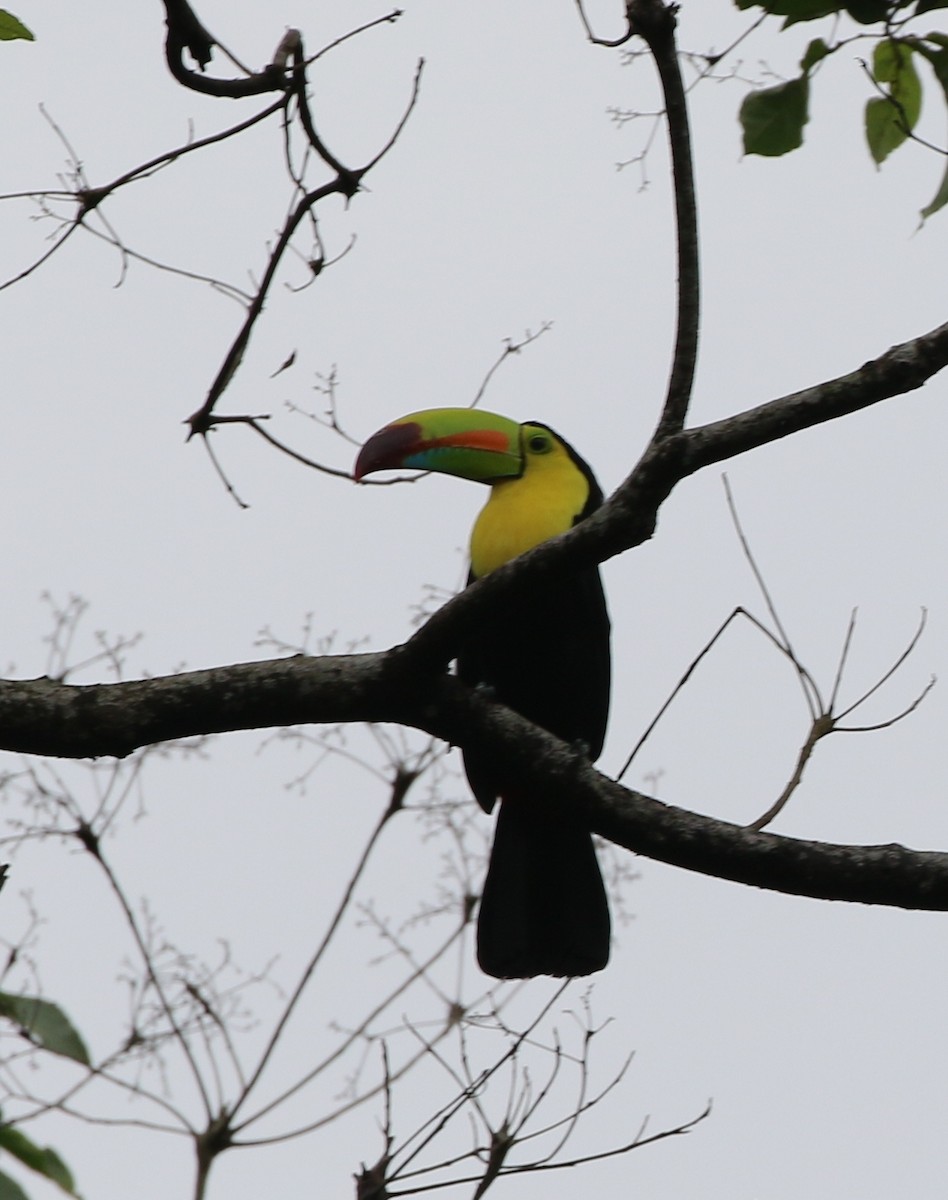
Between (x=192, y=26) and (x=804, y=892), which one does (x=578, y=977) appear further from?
(x=192, y=26)

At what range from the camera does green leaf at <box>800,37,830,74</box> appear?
3.11 meters

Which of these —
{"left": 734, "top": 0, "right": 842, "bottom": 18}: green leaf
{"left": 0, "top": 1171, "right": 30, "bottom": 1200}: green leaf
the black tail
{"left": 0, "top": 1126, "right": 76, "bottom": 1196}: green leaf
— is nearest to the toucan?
the black tail

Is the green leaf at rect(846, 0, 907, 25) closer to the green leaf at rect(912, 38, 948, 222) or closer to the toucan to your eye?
the green leaf at rect(912, 38, 948, 222)

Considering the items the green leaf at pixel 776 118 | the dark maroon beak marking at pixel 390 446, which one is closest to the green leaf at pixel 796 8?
the green leaf at pixel 776 118

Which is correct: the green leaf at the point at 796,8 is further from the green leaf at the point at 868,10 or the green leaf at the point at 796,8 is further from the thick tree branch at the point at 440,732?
the thick tree branch at the point at 440,732

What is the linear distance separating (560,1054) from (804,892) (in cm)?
131

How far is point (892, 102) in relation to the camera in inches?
125

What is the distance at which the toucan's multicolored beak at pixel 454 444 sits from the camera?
214 inches

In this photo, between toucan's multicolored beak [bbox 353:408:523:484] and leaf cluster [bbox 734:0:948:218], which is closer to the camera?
leaf cluster [bbox 734:0:948:218]

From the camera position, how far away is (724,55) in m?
3.29

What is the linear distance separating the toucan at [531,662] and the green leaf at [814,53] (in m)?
1.98

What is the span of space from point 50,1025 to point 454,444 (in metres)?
3.74

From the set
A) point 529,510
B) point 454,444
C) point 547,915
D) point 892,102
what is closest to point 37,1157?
point 892,102

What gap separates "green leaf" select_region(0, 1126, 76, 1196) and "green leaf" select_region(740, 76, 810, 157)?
2.24 meters
